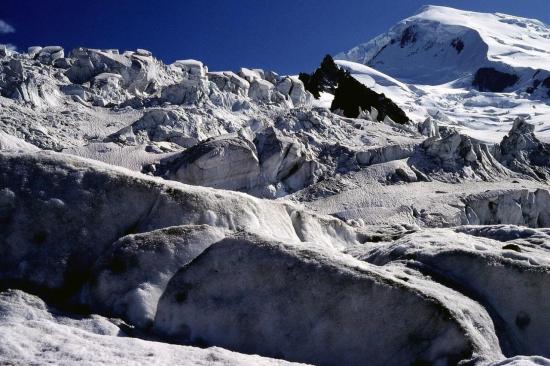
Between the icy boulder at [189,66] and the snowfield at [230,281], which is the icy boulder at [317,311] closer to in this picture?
the snowfield at [230,281]

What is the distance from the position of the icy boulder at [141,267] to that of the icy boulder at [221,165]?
2004cm

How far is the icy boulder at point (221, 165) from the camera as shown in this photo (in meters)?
29.2

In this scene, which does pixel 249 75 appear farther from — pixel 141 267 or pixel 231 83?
pixel 141 267

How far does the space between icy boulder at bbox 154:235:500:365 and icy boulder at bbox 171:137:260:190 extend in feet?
68.2

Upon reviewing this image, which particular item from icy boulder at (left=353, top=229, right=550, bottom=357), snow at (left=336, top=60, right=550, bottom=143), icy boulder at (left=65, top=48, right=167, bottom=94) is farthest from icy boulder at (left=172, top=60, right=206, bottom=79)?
icy boulder at (left=353, top=229, right=550, bottom=357)

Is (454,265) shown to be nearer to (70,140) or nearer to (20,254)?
(20,254)

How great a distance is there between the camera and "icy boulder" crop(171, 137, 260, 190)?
29250 millimetres

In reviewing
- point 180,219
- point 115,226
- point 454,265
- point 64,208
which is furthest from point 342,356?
point 64,208

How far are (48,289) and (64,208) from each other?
1438 mm

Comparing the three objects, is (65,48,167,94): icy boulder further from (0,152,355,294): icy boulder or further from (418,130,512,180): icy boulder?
(0,152,355,294): icy boulder

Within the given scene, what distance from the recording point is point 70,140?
37344mm

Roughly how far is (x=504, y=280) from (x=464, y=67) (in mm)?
143584

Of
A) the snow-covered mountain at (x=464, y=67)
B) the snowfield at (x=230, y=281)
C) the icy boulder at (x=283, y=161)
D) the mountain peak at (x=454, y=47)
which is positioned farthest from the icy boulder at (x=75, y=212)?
the mountain peak at (x=454, y=47)

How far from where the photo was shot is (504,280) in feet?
29.8
